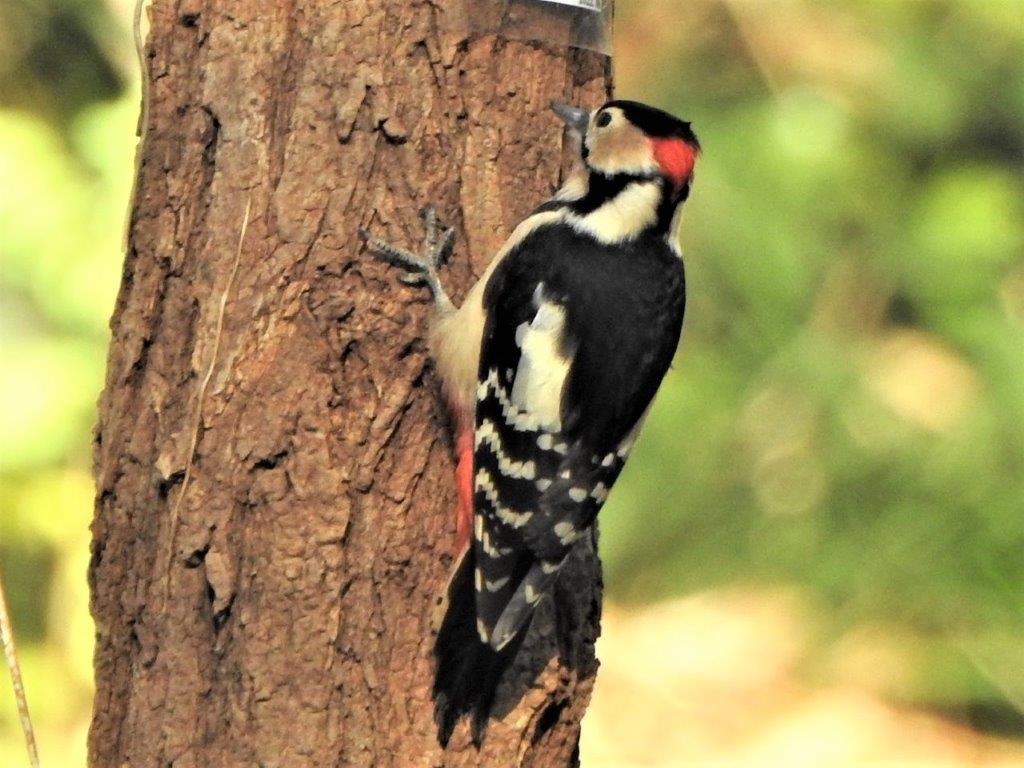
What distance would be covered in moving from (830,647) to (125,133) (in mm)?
3082

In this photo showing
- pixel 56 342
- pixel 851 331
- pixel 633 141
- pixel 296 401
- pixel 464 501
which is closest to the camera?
pixel 296 401

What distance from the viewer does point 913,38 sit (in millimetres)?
5336

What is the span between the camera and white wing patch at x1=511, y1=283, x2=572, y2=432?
2.71 m

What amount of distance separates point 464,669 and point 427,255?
27.3 inches

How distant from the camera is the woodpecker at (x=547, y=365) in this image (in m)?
2.56

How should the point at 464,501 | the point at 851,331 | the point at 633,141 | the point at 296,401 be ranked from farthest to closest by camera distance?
the point at 851,331 < the point at 633,141 < the point at 464,501 < the point at 296,401

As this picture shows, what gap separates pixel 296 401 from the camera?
99.3 inches

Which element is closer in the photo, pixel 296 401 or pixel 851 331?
pixel 296 401

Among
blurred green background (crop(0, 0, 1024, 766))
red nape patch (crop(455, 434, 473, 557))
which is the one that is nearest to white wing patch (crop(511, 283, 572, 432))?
red nape patch (crop(455, 434, 473, 557))

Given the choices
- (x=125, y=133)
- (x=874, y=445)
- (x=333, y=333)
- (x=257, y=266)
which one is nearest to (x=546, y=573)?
(x=333, y=333)

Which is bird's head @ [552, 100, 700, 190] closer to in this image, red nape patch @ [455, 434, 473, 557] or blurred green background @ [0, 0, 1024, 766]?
red nape patch @ [455, 434, 473, 557]

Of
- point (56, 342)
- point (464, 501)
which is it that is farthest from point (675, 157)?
point (56, 342)

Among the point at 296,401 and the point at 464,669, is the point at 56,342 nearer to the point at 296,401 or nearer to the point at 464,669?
the point at 296,401

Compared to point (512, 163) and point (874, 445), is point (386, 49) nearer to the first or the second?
point (512, 163)
